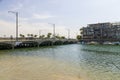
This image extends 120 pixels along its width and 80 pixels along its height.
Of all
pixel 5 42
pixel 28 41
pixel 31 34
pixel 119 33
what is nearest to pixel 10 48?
pixel 5 42

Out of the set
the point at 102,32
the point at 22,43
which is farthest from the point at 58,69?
the point at 102,32

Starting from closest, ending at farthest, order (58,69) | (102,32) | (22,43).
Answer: (58,69)
(22,43)
(102,32)

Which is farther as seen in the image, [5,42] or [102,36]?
[102,36]

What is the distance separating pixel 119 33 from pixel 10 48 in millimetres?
99627

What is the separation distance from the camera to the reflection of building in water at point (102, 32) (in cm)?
15375

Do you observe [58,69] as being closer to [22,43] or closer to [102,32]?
[22,43]

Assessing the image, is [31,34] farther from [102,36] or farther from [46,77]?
[46,77]

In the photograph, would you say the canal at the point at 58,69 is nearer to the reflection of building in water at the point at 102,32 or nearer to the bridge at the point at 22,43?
the bridge at the point at 22,43

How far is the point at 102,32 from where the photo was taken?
16050 centimetres

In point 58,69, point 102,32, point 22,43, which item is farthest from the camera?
point 102,32

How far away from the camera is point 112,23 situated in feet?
533

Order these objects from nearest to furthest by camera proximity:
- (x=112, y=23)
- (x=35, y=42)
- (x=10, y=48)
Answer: (x=10, y=48) → (x=35, y=42) → (x=112, y=23)

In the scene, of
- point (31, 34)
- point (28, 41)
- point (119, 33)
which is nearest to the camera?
point (28, 41)

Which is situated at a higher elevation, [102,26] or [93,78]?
[102,26]
